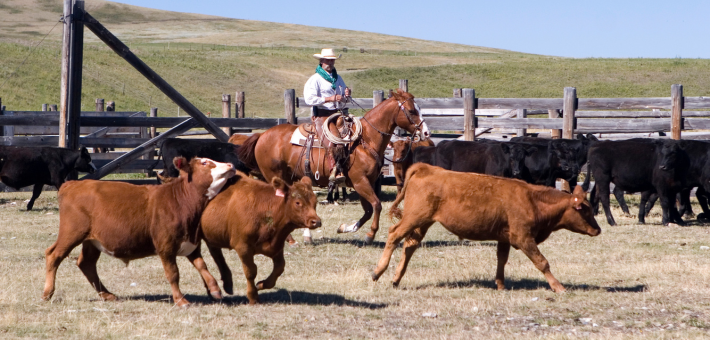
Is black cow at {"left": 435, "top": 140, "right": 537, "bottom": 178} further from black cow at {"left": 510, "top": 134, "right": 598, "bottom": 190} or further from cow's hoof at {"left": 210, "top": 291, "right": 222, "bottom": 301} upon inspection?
cow's hoof at {"left": 210, "top": 291, "right": 222, "bottom": 301}

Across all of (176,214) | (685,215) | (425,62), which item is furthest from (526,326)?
(425,62)

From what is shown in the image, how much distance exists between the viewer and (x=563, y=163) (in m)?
15.4

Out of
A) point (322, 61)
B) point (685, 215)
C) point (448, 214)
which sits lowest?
point (685, 215)

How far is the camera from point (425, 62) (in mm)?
81000

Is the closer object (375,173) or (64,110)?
(375,173)

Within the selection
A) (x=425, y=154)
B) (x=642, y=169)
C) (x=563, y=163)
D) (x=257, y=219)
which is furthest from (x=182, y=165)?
(x=563, y=163)

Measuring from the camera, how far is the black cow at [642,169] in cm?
1401

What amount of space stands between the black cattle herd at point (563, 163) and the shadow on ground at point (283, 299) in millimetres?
7574

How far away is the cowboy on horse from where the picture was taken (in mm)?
12008

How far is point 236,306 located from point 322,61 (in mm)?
5768

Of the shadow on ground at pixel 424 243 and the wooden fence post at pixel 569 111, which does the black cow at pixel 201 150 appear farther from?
the wooden fence post at pixel 569 111

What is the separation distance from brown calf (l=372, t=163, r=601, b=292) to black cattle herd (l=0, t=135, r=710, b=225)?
608 cm

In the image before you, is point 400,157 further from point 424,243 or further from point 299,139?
point 424,243

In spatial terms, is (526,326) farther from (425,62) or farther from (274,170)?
(425,62)
